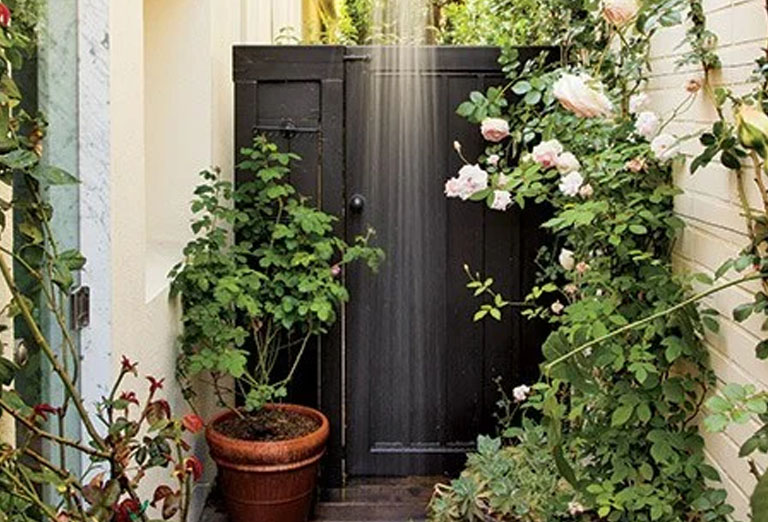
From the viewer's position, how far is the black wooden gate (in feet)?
11.9

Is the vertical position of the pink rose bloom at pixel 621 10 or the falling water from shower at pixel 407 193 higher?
the pink rose bloom at pixel 621 10

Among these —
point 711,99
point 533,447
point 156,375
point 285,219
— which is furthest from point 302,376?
point 711,99

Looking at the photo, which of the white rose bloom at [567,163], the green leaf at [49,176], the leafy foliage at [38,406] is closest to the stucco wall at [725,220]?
the white rose bloom at [567,163]

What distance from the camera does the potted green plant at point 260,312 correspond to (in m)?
3.12

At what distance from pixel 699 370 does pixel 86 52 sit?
1.68 meters

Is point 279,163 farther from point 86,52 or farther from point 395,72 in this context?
point 86,52

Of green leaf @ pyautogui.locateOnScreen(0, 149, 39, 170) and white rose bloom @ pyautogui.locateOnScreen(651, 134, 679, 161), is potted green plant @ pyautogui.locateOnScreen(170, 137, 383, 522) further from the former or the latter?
green leaf @ pyautogui.locateOnScreen(0, 149, 39, 170)

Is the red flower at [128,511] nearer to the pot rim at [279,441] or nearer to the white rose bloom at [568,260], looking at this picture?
the pot rim at [279,441]

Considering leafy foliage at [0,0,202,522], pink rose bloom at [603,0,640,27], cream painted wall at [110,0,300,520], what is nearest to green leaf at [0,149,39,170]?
leafy foliage at [0,0,202,522]

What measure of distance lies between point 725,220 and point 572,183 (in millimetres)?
553

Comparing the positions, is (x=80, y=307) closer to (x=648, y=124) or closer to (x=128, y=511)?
(x=128, y=511)

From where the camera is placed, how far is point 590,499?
2.22 m

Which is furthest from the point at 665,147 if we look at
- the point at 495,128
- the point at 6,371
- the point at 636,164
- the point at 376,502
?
the point at 376,502

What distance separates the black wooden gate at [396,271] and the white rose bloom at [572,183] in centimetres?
120
